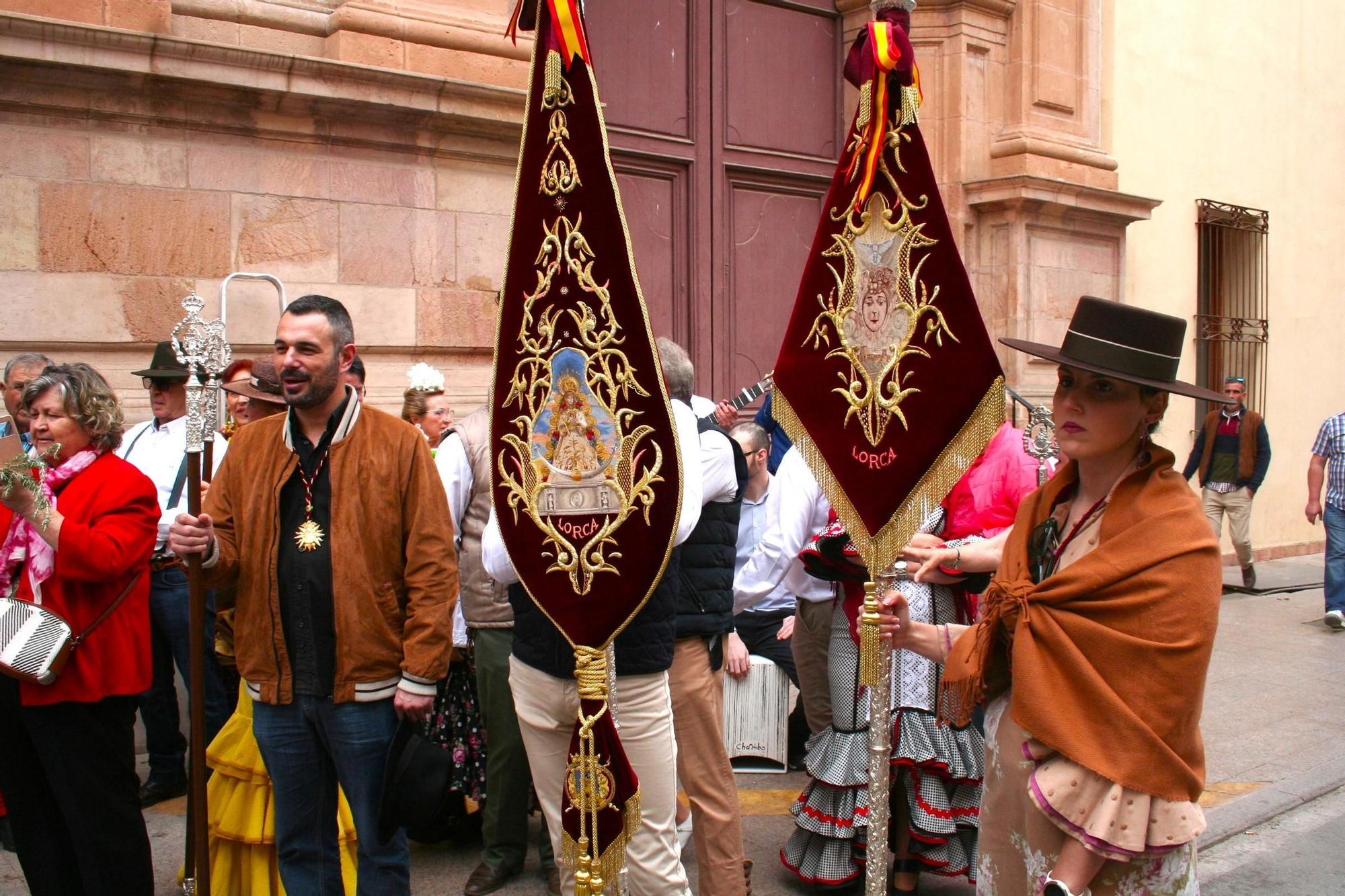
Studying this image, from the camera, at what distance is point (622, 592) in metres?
3.11

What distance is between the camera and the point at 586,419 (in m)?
3.14

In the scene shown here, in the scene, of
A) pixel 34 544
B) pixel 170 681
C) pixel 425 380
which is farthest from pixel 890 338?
pixel 170 681

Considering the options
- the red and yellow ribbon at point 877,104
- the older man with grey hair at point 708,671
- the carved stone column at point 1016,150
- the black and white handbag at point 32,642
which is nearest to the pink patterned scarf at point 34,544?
the black and white handbag at point 32,642

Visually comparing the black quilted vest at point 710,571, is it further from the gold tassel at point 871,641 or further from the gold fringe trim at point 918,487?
the gold tassel at point 871,641

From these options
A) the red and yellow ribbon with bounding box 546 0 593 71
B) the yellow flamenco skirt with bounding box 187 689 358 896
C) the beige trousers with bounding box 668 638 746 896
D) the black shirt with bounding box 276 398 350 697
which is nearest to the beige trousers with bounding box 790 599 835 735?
the beige trousers with bounding box 668 638 746 896

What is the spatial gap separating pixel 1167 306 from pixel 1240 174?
2339 millimetres

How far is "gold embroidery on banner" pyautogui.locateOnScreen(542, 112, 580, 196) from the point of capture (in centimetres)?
309

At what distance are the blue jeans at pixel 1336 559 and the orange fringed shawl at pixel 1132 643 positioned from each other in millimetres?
8575

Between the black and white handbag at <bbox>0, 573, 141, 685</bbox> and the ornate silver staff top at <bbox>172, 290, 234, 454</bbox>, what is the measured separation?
2.30 feet

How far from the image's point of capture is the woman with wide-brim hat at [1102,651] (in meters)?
2.49

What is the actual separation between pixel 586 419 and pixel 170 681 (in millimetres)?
3513

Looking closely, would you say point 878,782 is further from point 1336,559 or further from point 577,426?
point 1336,559

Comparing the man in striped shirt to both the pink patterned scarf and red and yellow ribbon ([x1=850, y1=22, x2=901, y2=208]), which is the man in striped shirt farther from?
the pink patterned scarf

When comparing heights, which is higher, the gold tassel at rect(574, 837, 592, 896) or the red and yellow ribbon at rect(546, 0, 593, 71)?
the red and yellow ribbon at rect(546, 0, 593, 71)
